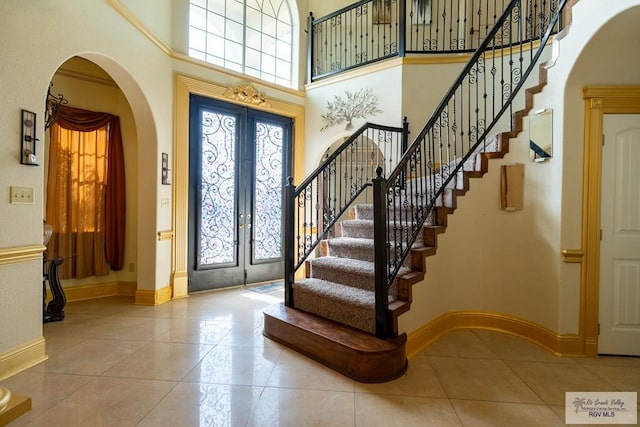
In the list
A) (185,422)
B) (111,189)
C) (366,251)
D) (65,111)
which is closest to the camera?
(185,422)

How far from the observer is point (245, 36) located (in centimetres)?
484

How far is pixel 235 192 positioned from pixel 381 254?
2910 millimetres

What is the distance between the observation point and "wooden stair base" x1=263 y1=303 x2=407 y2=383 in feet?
6.91

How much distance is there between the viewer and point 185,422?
5.60ft

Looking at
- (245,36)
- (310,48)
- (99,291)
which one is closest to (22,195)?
(99,291)

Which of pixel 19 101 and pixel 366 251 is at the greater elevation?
pixel 19 101

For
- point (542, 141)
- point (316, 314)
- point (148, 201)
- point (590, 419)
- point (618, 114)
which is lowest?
point (590, 419)

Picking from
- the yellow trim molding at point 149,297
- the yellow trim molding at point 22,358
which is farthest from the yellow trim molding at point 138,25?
the yellow trim molding at point 22,358

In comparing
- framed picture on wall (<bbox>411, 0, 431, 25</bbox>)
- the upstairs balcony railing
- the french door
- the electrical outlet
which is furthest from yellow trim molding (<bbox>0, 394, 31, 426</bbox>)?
framed picture on wall (<bbox>411, 0, 431, 25</bbox>)

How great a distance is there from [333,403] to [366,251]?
56.9 inches

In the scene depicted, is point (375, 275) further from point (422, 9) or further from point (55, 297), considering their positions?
point (422, 9)

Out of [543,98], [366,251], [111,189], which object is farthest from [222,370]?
[543,98]

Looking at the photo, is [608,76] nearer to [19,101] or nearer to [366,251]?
[366,251]

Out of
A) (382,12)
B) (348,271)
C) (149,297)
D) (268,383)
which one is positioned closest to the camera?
(268,383)
